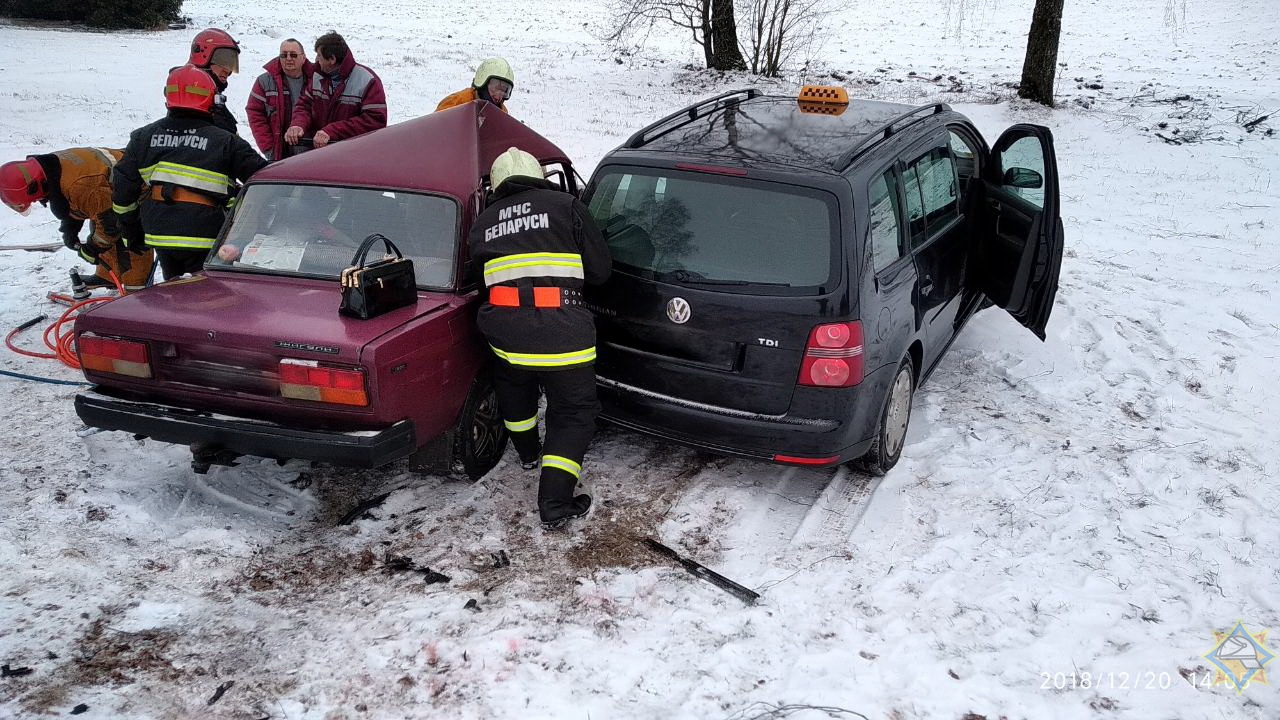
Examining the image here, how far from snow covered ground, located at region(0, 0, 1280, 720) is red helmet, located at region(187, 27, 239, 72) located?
2311mm

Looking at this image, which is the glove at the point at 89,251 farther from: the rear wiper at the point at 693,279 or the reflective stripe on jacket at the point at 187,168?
the rear wiper at the point at 693,279

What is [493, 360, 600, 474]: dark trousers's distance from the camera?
14.2 ft

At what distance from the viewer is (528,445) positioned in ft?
15.5

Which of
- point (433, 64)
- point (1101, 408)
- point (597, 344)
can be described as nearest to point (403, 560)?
point (597, 344)

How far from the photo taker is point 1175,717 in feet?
10.3

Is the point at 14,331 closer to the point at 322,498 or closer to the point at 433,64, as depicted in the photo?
the point at 322,498

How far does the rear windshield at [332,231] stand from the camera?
4652mm

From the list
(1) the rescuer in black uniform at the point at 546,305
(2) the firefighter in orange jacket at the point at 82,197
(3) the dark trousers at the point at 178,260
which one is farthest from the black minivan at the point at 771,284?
(2) the firefighter in orange jacket at the point at 82,197

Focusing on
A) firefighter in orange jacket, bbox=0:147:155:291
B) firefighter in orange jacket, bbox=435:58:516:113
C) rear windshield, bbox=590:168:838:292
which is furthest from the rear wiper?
firefighter in orange jacket, bbox=0:147:155:291

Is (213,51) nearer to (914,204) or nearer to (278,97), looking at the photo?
(278,97)

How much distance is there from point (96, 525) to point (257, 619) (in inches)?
46.2

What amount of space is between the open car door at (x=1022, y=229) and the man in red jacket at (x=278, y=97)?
5191 millimetres

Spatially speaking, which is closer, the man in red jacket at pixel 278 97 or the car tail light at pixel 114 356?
the car tail light at pixel 114 356

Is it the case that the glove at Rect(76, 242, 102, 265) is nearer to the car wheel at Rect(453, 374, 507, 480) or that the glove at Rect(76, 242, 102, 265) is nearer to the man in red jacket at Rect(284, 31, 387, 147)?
the man in red jacket at Rect(284, 31, 387, 147)
